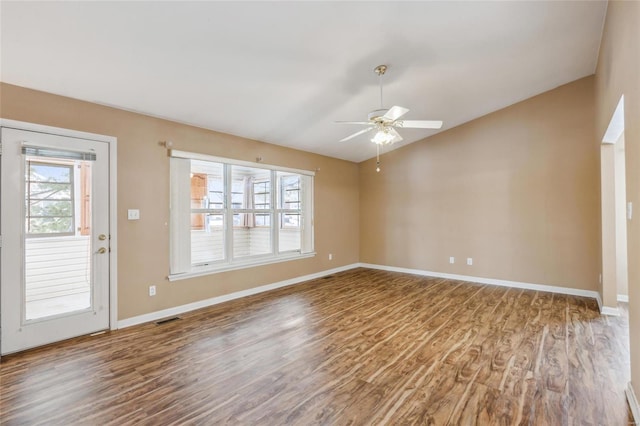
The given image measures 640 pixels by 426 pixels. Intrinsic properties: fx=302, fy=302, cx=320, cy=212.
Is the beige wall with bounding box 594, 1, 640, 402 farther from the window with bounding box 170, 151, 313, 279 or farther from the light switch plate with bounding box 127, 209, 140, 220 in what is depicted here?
the light switch plate with bounding box 127, 209, 140, 220

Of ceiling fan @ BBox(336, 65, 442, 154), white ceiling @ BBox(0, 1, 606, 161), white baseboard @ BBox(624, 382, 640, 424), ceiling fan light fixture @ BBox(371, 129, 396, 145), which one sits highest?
white ceiling @ BBox(0, 1, 606, 161)

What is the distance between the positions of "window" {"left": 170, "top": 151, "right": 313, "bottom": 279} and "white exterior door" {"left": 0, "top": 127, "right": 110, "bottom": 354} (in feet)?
2.70

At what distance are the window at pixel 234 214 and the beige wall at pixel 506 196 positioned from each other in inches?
83.9

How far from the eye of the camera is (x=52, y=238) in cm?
301

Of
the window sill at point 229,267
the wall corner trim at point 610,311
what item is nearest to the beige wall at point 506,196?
the wall corner trim at point 610,311

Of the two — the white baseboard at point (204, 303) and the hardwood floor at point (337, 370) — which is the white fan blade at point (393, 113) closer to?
the hardwood floor at point (337, 370)

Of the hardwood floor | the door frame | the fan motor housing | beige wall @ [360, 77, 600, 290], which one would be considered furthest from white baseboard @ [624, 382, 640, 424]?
the door frame

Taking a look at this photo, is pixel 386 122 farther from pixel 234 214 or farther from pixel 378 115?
pixel 234 214

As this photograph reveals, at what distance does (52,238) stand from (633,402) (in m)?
4.95

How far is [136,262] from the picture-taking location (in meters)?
3.59

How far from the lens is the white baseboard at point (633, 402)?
6.16ft

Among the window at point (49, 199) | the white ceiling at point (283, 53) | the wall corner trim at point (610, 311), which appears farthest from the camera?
the wall corner trim at point (610, 311)

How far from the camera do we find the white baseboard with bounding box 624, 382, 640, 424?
1.88 m

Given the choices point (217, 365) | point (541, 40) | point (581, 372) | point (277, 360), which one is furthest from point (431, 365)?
point (541, 40)
